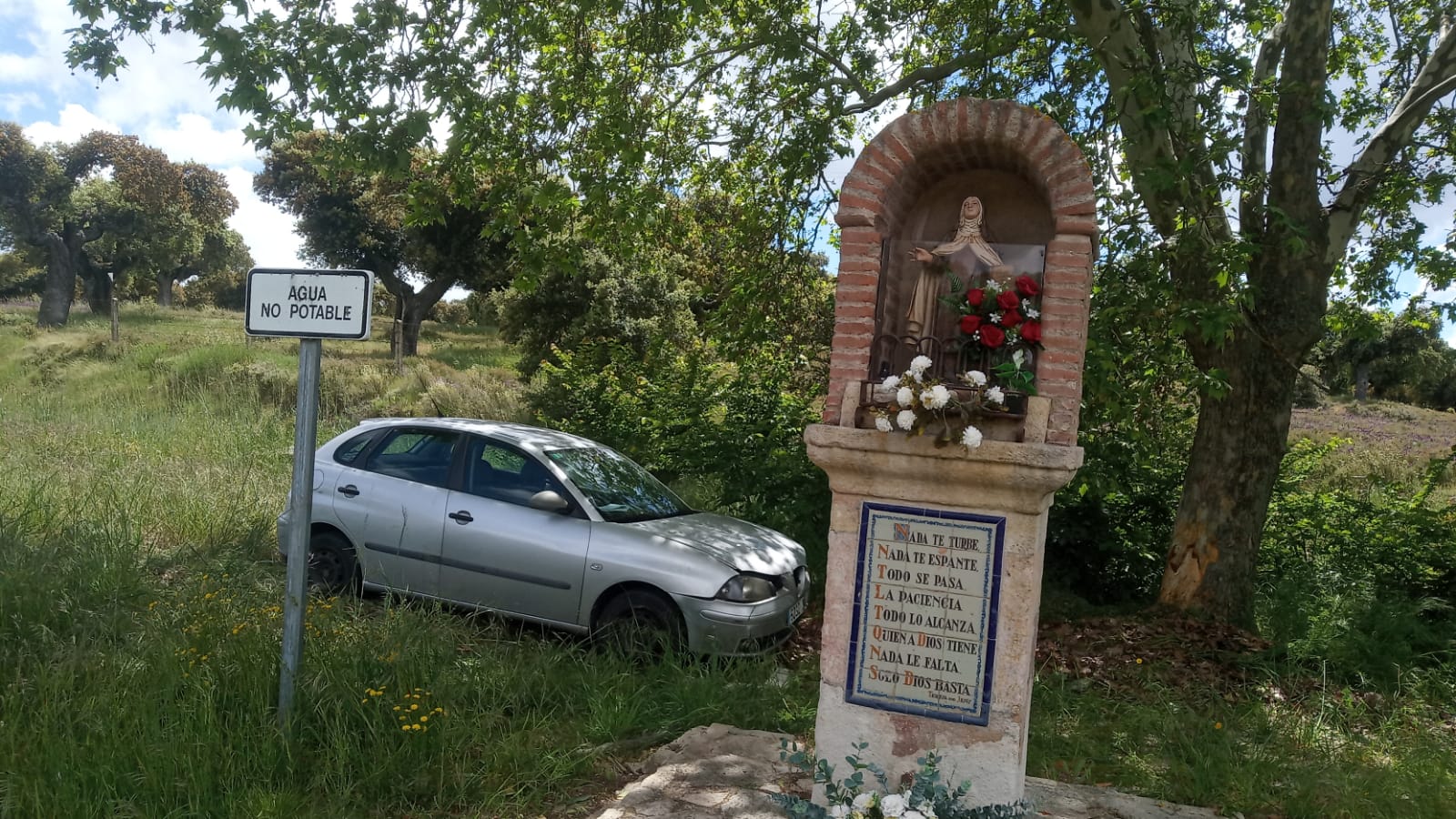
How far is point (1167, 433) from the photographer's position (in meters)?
7.72

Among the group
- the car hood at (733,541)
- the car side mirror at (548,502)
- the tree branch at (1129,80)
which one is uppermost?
the tree branch at (1129,80)

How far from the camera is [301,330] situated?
152 inches

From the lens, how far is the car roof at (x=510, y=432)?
6.40m

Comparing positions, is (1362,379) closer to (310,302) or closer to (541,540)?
(541,540)

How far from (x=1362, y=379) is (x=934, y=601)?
114 ft

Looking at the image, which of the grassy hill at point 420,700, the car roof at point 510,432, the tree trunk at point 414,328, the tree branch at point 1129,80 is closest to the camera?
the grassy hill at point 420,700

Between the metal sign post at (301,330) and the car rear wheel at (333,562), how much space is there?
262 centimetres

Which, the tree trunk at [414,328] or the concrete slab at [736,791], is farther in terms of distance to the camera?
the tree trunk at [414,328]

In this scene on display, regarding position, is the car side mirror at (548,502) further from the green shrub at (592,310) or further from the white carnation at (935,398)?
the green shrub at (592,310)

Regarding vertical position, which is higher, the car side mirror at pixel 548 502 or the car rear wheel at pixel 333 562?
the car side mirror at pixel 548 502

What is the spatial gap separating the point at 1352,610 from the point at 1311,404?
92.3ft

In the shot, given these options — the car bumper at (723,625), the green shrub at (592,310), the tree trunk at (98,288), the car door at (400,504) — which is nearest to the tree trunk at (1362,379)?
the green shrub at (592,310)

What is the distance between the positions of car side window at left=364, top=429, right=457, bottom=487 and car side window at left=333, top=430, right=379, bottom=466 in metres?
0.11

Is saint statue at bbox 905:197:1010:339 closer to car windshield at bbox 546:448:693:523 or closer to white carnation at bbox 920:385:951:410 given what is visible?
white carnation at bbox 920:385:951:410
